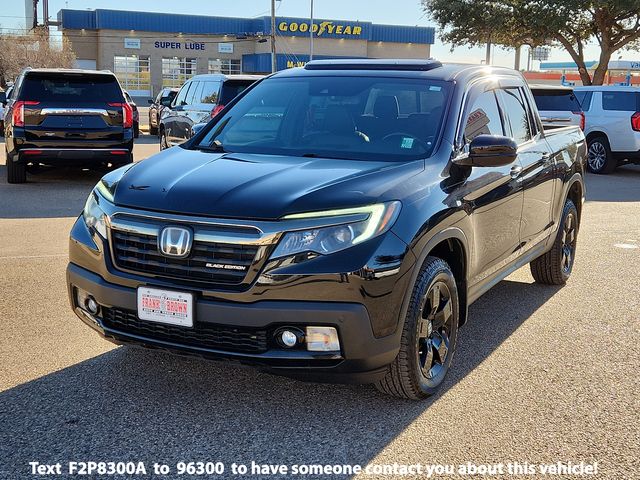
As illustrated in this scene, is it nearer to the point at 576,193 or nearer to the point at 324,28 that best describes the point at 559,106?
the point at 576,193

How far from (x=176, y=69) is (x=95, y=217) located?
236 ft

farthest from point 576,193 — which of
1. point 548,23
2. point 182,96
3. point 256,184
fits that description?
point 548,23

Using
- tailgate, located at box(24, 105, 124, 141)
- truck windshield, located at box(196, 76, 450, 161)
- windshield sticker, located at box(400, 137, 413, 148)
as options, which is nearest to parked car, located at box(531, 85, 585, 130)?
tailgate, located at box(24, 105, 124, 141)

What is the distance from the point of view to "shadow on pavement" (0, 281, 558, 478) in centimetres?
356

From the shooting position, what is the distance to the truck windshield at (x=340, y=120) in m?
4.66

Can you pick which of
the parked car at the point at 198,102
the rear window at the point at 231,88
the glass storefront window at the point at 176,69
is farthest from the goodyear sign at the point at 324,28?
the rear window at the point at 231,88

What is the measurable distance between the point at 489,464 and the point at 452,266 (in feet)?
4.41

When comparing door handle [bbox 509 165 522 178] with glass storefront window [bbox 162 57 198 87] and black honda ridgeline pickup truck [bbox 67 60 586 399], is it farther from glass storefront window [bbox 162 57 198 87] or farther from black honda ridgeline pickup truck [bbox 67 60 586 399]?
glass storefront window [bbox 162 57 198 87]

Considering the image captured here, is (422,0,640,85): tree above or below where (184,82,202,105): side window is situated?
above

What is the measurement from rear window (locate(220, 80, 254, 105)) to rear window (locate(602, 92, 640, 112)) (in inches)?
304

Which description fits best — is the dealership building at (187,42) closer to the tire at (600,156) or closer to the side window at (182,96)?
the side window at (182,96)

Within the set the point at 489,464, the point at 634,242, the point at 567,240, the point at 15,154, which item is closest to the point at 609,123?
the point at 634,242

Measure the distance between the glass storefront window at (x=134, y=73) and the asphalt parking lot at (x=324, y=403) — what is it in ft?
226

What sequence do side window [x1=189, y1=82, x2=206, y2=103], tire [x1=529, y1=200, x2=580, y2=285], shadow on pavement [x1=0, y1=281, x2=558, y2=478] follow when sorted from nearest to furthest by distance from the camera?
shadow on pavement [x1=0, y1=281, x2=558, y2=478]
tire [x1=529, y1=200, x2=580, y2=285]
side window [x1=189, y1=82, x2=206, y2=103]
